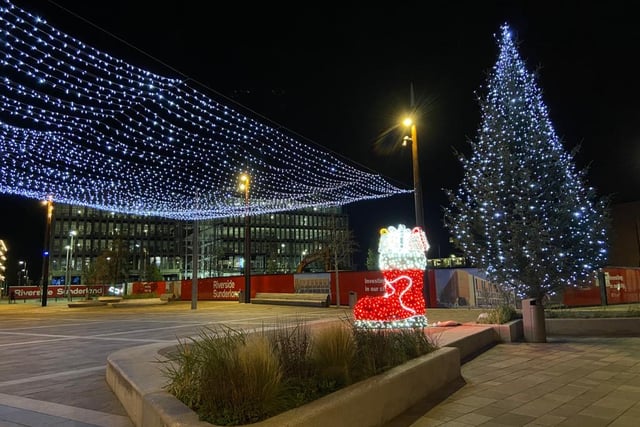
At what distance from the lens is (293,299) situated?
1048 inches

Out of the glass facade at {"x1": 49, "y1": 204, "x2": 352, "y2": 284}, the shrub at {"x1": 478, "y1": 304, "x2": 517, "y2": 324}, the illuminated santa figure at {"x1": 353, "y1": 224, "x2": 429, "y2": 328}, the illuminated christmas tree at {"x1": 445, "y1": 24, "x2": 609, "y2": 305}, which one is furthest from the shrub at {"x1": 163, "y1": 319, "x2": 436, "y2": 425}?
the glass facade at {"x1": 49, "y1": 204, "x2": 352, "y2": 284}

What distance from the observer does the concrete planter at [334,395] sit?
11.6 ft

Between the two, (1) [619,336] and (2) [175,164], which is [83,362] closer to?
(2) [175,164]

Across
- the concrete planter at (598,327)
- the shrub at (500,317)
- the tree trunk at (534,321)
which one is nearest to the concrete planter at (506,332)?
the tree trunk at (534,321)

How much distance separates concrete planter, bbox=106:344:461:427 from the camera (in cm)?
354

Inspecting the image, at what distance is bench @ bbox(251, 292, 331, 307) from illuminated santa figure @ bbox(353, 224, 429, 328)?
48.5 ft

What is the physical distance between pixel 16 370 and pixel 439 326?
8792 millimetres

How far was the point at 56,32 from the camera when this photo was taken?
8.22 meters

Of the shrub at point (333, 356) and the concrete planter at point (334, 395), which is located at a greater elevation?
the shrub at point (333, 356)

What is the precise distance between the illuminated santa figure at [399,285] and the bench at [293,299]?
1478 cm

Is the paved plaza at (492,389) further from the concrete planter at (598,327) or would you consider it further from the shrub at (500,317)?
the shrub at (500,317)

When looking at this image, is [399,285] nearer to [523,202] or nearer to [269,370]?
[523,202]

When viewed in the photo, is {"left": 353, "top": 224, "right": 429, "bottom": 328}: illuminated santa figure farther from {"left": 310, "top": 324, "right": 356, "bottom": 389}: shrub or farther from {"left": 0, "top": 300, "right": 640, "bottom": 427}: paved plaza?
{"left": 310, "top": 324, "right": 356, "bottom": 389}: shrub

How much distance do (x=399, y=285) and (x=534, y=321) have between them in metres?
3.31
